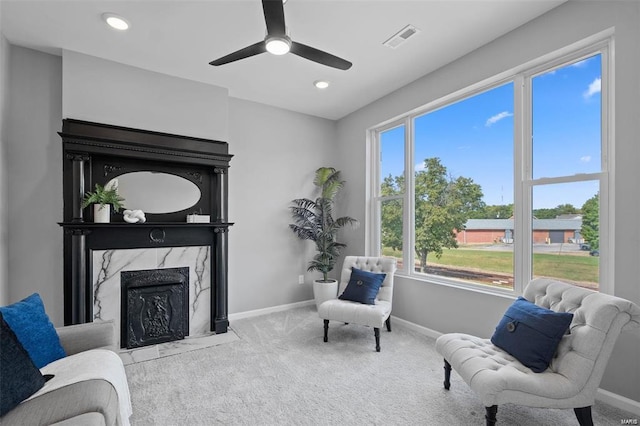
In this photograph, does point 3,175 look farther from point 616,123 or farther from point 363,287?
point 616,123

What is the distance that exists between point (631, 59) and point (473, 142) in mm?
1284

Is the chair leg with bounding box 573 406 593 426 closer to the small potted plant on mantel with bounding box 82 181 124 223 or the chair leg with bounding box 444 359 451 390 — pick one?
the chair leg with bounding box 444 359 451 390

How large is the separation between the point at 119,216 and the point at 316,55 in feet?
8.38

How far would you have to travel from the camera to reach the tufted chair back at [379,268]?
11.1ft

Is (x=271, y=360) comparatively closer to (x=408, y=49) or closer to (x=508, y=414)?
(x=508, y=414)

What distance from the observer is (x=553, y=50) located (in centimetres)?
232

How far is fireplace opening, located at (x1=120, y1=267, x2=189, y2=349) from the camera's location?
296 cm

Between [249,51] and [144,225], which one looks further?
[144,225]

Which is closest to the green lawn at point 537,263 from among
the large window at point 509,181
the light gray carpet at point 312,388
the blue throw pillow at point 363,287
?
the large window at point 509,181

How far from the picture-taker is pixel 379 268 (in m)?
3.56

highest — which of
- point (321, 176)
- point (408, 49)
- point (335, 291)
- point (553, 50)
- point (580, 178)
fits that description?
point (408, 49)

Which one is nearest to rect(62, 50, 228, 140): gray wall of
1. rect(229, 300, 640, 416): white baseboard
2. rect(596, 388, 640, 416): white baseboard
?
rect(229, 300, 640, 416): white baseboard

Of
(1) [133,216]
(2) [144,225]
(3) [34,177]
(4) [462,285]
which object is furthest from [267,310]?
(3) [34,177]

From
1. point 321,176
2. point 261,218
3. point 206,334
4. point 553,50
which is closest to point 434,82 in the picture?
point 553,50
